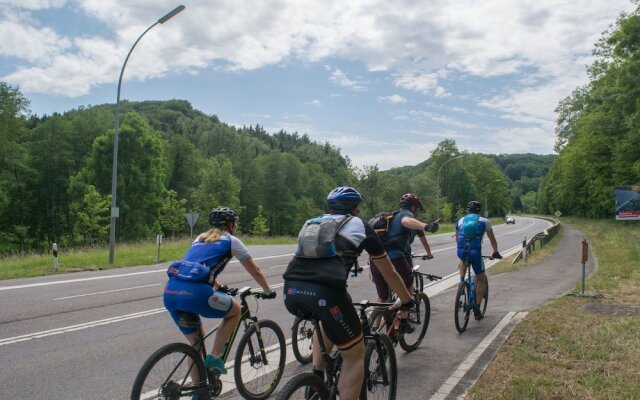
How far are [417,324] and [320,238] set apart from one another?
13.0ft

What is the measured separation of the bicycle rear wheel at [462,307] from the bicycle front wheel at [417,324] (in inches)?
36.8

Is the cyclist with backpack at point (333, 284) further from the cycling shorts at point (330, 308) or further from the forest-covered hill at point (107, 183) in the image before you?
the forest-covered hill at point (107, 183)

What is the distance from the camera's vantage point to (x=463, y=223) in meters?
7.93

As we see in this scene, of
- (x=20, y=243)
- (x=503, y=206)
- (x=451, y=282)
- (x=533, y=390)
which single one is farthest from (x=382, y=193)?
(x=503, y=206)

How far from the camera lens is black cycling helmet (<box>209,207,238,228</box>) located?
431 cm

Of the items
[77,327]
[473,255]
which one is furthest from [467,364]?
[77,327]

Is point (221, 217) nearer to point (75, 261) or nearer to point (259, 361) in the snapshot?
point (259, 361)

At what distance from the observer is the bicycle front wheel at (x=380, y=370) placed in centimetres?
382

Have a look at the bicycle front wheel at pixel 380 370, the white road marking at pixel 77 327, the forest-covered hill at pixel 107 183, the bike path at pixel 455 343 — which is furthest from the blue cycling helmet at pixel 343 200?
the forest-covered hill at pixel 107 183

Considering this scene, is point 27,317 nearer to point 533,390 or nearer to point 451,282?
point 533,390

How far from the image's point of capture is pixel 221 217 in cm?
434

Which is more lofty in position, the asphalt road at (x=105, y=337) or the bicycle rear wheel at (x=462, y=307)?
the bicycle rear wheel at (x=462, y=307)

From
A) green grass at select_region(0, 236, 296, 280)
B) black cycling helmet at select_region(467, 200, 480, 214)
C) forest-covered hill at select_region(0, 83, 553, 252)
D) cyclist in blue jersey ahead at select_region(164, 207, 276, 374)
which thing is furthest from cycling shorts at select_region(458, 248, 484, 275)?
forest-covered hill at select_region(0, 83, 553, 252)

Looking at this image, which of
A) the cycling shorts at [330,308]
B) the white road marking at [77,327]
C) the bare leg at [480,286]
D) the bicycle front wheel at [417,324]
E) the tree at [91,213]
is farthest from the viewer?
the tree at [91,213]
